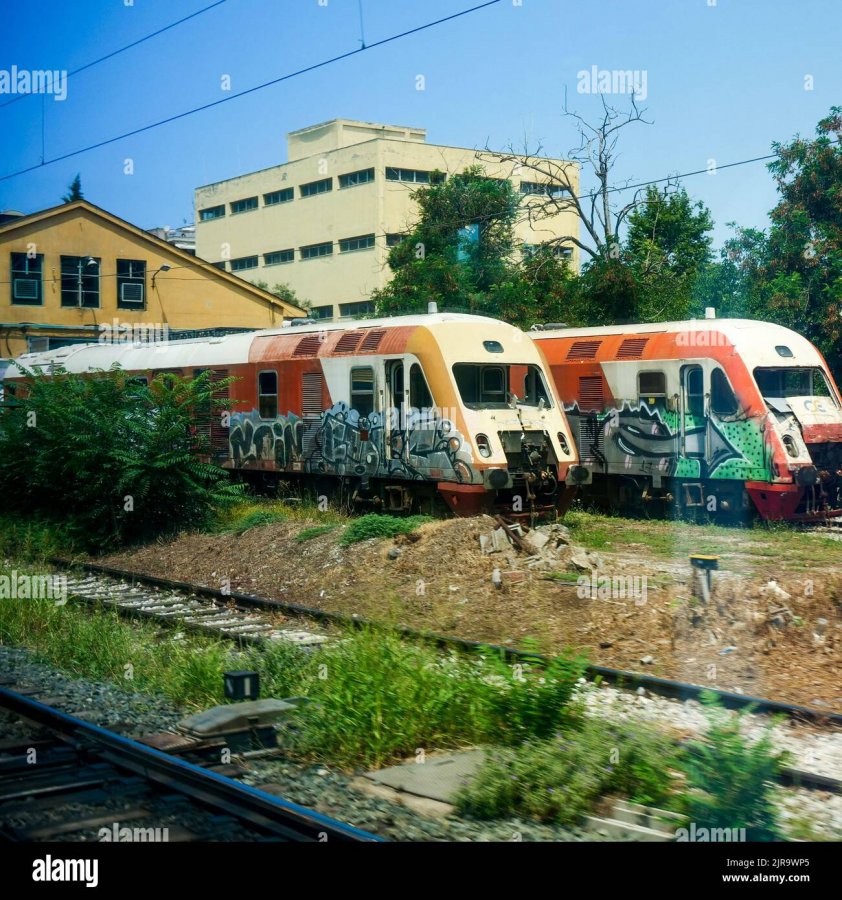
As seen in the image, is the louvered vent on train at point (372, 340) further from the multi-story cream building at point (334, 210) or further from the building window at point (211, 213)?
the building window at point (211, 213)

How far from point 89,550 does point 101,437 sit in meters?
1.79

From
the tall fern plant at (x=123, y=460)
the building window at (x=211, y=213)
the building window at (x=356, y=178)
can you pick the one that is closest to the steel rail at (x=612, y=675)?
the tall fern plant at (x=123, y=460)

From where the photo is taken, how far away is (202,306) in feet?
144

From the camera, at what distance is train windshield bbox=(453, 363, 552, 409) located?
16.4 meters

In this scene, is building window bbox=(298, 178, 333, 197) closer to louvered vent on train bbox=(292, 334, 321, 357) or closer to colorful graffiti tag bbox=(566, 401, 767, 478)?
louvered vent on train bbox=(292, 334, 321, 357)

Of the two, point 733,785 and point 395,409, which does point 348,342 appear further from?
point 733,785

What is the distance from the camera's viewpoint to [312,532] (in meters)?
15.4

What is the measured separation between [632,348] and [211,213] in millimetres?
59855

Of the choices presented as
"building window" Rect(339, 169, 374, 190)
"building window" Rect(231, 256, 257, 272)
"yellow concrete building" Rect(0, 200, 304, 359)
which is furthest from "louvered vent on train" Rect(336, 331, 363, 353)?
"building window" Rect(231, 256, 257, 272)

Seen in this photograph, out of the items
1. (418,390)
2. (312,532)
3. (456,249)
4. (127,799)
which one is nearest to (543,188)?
(456,249)

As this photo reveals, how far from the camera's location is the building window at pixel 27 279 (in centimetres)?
3816

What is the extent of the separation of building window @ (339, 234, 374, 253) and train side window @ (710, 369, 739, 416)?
44603mm

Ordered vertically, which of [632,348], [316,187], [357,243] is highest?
[316,187]
